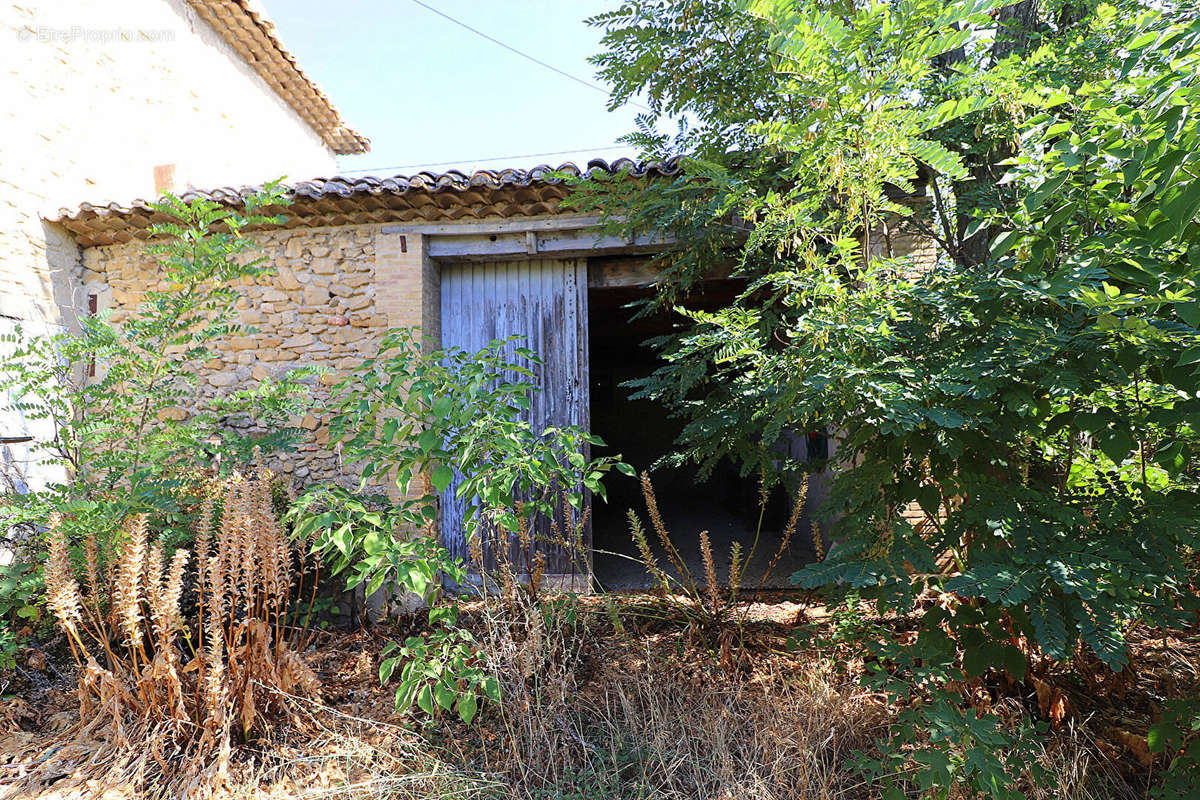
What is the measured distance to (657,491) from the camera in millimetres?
10820

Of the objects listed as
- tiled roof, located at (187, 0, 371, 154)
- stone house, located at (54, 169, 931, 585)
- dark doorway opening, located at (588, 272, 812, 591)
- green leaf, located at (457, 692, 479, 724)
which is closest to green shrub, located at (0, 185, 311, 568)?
stone house, located at (54, 169, 931, 585)

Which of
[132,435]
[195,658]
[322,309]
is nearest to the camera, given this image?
[195,658]

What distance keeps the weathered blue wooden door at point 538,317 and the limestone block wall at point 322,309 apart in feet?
0.73

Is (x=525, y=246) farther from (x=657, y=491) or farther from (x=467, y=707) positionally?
(x=657, y=491)

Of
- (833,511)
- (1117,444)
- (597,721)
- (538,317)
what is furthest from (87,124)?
(1117,444)

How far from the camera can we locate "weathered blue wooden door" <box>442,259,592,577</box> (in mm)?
4730

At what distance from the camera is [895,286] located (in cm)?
218

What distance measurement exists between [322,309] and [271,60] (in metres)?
4.61

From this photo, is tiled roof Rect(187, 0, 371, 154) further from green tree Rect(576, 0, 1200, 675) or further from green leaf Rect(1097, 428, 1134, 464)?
green leaf Rect(1097, 428, 1134, 464)

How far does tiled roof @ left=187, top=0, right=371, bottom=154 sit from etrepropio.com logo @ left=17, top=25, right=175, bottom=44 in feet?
2.02

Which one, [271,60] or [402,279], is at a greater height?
[271,60]

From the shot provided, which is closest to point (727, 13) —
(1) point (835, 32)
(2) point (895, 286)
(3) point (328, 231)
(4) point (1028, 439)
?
(1) point (835, 32)

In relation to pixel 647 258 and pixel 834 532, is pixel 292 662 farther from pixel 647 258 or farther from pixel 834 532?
pixel 647 258

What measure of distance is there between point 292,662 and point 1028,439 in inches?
126
